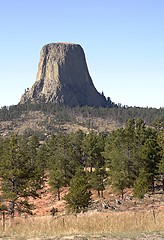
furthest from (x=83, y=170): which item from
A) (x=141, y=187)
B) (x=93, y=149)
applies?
(x=93, y=149)

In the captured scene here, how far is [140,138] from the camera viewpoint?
5059cm

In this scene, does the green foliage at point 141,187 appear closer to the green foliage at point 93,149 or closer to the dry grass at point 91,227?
the green foliage at point 93,149

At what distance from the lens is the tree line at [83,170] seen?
103ft

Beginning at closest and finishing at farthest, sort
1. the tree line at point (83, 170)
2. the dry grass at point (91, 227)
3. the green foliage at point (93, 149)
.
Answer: the dry grass at point (91, 227), the tree line at point (83, 170), the green foliage at point (93, 149)

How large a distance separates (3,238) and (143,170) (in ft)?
106

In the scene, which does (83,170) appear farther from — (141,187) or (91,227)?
(91,227)

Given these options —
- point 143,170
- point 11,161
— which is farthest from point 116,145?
point 11,161

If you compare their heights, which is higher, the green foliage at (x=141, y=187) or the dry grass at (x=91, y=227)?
the dry grass at (x=91, y=227)

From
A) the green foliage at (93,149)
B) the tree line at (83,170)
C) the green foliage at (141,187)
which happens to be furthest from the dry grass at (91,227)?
the green foliage at (93,149)

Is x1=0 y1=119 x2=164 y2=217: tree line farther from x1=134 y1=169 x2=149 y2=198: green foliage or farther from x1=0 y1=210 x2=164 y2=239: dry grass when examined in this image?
x1=0 y1=210 x2=164 y2=239: dry grass

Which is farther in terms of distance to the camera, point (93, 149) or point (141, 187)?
point (93, 149)

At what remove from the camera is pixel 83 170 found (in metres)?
48.7

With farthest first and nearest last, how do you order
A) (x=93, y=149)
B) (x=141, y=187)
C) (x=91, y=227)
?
(x=93, y=149) < (x=141, y=187) < (x=91, y=227)

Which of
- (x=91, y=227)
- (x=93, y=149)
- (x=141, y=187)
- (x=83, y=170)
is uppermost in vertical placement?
(x=93, y=149)
